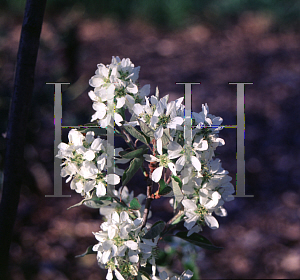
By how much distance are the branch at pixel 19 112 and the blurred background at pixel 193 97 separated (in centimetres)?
43

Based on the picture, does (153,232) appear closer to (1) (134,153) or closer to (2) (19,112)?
(1) (134,153)

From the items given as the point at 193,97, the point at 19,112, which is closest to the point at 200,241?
the point at 19,112

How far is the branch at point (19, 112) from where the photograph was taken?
562 mm

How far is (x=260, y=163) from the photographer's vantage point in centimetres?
175

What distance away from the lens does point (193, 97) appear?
1952 mm

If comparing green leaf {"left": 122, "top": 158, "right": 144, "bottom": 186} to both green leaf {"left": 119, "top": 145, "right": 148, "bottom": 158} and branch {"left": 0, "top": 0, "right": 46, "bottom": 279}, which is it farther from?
branch {"left": 0, "top": 0, "right": 46, "bottom": 279}

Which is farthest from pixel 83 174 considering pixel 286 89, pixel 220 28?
pixel 220 28

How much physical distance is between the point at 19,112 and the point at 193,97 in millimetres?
1483

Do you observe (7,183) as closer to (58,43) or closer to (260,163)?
(260,163)

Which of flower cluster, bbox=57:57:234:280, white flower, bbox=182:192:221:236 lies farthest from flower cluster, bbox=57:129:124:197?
white flower, bbox=182:192:221:236

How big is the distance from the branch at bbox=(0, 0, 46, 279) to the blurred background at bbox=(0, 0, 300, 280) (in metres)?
0.43

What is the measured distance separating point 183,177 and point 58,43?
1899 millimetres

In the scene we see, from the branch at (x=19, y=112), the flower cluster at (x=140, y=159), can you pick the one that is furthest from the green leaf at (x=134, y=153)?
the branch at (x=19, y=112)

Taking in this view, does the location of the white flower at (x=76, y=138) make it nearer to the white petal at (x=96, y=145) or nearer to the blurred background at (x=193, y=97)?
the white petal at (x=96, y=145)
